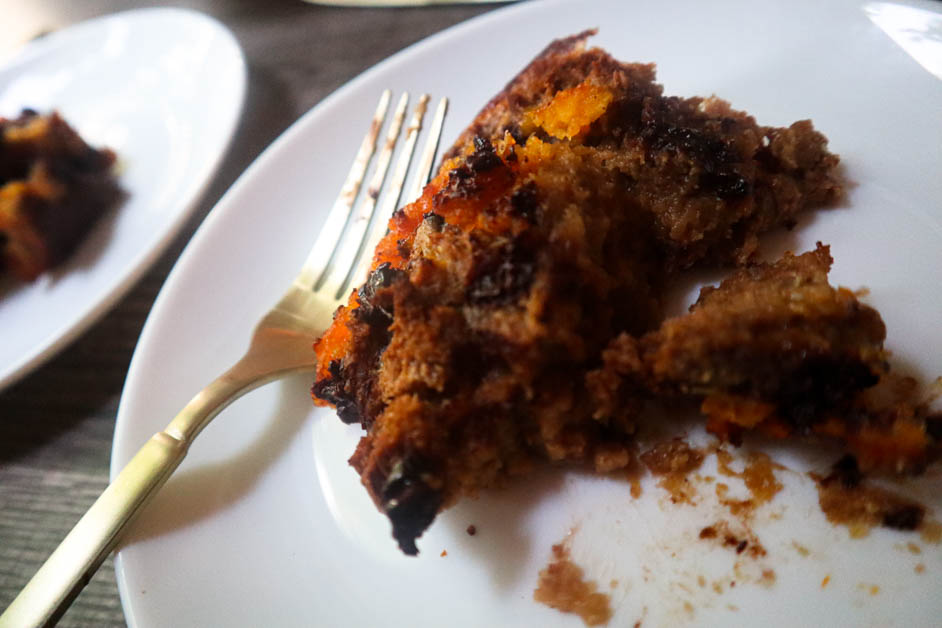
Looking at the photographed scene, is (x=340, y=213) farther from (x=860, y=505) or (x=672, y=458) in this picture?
(x=860, y=505)

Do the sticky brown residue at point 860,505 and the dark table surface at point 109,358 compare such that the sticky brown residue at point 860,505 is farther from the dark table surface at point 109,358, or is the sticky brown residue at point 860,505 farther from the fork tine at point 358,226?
the dark table surface at point 109,358

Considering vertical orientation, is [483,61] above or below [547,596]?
above

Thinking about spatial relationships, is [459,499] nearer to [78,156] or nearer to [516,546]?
[516,546]

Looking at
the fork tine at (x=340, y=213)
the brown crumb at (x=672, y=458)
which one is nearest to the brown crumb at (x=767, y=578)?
the brown crumb at (x=672, y=458)

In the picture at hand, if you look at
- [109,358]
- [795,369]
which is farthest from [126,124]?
[795,369]

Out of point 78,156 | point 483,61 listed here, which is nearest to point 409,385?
point 483,61
